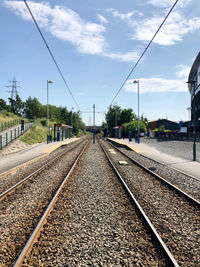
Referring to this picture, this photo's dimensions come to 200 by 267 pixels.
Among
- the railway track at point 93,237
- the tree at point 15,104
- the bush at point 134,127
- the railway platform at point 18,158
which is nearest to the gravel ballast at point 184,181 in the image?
the railway track at point 93,237

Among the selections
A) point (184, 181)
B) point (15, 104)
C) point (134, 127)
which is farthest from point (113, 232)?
point (15, 104)

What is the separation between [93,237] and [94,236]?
0.05 meters

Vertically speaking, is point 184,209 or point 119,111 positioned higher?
point 119,111

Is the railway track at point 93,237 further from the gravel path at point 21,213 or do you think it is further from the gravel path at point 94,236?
the gravel path at point 21,213

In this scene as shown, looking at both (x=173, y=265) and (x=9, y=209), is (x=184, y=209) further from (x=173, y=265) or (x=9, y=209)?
(x=9, y=209)

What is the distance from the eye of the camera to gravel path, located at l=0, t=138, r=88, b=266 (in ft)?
12.1

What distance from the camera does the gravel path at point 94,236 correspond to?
10.9 feet

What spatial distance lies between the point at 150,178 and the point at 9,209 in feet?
19.6

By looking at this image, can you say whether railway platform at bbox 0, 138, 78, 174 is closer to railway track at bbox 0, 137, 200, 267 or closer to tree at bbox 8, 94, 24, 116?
railway track at bbox 0, 137, 200, 267

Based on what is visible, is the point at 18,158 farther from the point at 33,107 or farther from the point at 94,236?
the point at 33,107

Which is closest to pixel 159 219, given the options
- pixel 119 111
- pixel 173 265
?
pixel 173 265

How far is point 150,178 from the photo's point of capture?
9031 millimetres

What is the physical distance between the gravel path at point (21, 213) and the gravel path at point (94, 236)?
0.36 meters

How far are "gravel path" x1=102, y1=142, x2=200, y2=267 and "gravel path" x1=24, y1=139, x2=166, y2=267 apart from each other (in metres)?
0.40
